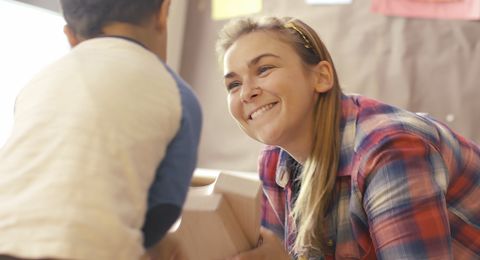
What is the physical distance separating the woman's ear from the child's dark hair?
1.37ft

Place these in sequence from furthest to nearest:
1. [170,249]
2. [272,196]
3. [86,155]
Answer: [272,196] < [170,249] < [86,155]

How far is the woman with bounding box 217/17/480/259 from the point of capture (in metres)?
0.83

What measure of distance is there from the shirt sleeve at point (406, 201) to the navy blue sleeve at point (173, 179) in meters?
0.36

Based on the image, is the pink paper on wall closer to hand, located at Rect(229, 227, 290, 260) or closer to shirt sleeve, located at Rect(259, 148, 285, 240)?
shirt sleeve, located at Rect(259, 148, 285, 240)

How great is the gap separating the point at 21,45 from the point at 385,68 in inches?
36.4

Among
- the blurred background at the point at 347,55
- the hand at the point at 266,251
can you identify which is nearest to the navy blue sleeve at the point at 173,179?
the hand at the point at 266,251

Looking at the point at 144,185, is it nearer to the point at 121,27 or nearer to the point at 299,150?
the point at 121,27

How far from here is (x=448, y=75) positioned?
1.46 metres

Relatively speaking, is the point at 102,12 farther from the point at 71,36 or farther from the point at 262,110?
the point at 262,110

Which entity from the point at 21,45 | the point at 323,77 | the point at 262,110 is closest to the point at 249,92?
the point at 262,110

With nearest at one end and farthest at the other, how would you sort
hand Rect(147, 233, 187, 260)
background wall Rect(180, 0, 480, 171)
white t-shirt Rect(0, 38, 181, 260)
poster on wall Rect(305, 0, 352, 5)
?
white t-shirt Rect(0, 38, 181, 260)
hand Rect(147, 233, 187, 260)
background wall Rect(180, 0, 480, 171)
poster on wall Rect(305, 0, 352, 5)

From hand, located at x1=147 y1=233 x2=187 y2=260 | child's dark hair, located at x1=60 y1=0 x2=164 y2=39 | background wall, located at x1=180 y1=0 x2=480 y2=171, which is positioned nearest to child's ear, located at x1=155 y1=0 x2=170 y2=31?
child's dark hair, located at x1=60 y1=0 x2=164 y2=39

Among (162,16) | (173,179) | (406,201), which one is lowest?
(406,201)

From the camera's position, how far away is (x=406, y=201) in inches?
32.6
